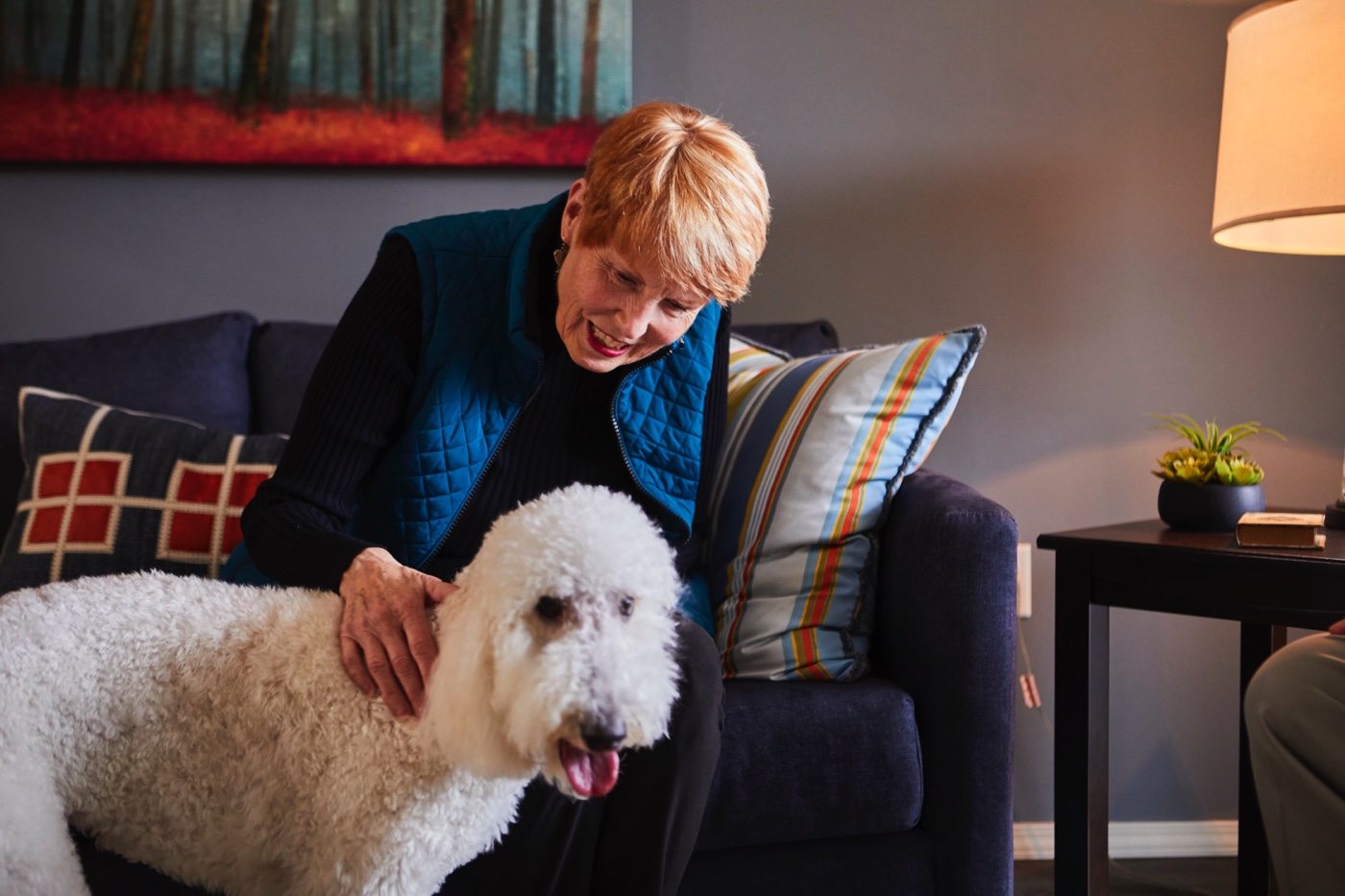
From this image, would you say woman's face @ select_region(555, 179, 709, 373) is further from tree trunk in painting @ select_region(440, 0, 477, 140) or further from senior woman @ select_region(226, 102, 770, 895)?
tree trunk in painting @ select_region(440, 0, 477, 140)

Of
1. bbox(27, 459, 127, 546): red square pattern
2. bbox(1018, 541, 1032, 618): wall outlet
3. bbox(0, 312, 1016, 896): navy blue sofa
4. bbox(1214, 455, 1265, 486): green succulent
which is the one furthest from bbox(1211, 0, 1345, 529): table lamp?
bbox(27, 459, 127, 546): red square pattern

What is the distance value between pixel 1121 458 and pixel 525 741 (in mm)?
1656

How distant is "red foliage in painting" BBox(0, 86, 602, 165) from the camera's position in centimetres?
186

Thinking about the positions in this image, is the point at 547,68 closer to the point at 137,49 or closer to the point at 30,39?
the point at 137,49

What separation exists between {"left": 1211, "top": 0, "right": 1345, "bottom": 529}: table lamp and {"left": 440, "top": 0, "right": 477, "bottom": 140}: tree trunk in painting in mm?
1348

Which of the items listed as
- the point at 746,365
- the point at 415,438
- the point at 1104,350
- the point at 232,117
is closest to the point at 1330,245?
the point at 1104,350

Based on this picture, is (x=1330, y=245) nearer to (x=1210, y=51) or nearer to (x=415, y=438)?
(x=1210, y=51)

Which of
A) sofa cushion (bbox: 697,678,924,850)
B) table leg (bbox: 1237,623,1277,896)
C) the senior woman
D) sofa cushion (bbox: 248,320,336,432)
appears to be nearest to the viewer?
the senior woman

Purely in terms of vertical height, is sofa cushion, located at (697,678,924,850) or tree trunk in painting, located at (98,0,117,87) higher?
tree trunk in painting, located at (98,0,117,87)

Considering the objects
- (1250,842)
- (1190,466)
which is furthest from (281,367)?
(1250,842)

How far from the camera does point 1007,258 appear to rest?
195 centimetres

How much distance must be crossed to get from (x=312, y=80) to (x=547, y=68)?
0.46 metres

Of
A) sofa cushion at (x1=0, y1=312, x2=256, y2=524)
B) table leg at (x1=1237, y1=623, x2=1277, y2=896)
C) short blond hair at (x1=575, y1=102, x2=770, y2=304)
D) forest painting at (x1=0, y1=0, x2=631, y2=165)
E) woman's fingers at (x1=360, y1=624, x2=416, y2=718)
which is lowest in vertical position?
table leg at (x1=1237, y1=623, x2=1277, y2=896)

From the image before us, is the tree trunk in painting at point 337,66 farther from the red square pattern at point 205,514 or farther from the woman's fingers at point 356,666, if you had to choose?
the woman's fingers at point 356,666
